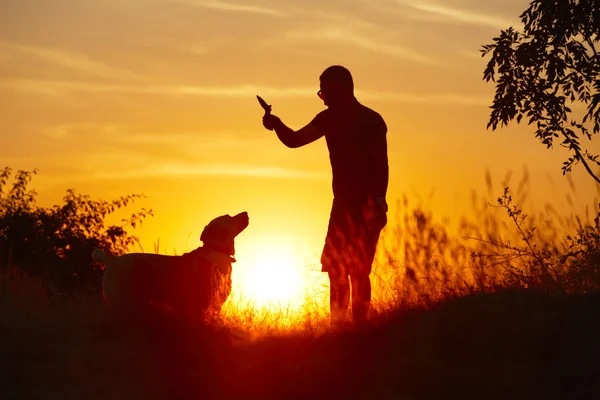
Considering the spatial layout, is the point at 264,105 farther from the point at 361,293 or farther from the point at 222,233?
the point at 361,293

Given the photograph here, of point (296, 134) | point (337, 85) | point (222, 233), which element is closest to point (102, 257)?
point (222, 233)

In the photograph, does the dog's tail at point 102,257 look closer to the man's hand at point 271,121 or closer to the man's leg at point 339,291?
the man's hand at point 271,121

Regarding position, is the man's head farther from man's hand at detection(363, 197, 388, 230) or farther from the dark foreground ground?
the dark foreground ground

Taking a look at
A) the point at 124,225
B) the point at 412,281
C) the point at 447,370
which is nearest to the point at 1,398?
the point at 447,370

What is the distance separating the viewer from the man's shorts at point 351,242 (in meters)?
8.22

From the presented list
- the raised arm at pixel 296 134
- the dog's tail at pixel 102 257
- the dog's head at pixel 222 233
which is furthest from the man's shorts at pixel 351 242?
the dog's tail at pixel 102 257

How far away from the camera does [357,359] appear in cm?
655

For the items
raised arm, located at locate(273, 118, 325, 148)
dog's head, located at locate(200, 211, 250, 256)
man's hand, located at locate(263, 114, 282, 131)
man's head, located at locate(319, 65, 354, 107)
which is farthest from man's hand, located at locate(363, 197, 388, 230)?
dog's head, located at locate(200, 211, 250, 256)

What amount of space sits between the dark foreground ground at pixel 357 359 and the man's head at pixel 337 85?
2285mm

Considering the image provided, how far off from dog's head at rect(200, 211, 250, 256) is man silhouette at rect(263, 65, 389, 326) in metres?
1.41

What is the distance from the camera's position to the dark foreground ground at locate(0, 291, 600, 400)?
6.04m

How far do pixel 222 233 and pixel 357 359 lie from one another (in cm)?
313

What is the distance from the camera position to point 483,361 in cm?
629

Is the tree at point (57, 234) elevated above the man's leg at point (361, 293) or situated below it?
above
